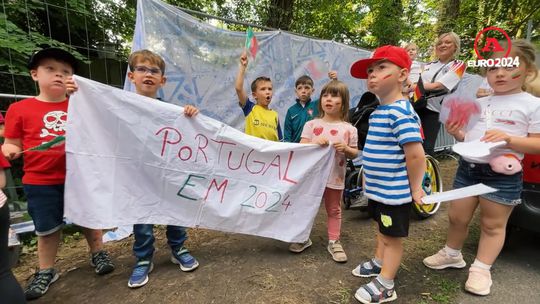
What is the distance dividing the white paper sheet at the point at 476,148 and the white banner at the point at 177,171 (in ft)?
3.17

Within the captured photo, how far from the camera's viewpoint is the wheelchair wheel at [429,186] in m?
3.63

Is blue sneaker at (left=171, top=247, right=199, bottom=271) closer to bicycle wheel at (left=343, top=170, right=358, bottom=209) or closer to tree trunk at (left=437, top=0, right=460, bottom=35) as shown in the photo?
bicycle wheel at (left=343, top=170, right=358, bottom=209)

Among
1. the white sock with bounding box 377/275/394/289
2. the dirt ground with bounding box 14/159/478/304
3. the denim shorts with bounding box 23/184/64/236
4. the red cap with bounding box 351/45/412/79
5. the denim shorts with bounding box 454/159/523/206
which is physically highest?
the red cap with bounding box 351/45/412/79

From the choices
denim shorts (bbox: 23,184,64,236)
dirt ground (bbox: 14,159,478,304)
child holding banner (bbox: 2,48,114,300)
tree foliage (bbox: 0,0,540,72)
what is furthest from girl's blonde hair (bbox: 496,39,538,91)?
tree foliage (bbox: 0,0,540,72)

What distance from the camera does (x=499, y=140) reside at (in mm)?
1980

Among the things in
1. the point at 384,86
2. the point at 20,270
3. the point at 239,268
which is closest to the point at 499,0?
the point at 384,86

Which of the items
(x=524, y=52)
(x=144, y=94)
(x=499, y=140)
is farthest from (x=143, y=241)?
(x=524, y=52)

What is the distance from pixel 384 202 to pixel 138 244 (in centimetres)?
193

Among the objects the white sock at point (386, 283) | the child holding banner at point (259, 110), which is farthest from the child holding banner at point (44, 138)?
the white sock at point (386, 283)

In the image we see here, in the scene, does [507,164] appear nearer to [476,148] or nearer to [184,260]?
[476,148]

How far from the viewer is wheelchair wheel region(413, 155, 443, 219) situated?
3.63 meters

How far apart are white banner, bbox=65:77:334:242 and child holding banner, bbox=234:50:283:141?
22.0 inches

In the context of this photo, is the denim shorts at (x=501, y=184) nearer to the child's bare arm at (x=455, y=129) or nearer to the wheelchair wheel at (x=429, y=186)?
the child's bare arm at (x=455, y=129)

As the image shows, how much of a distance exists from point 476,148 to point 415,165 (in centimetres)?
49
